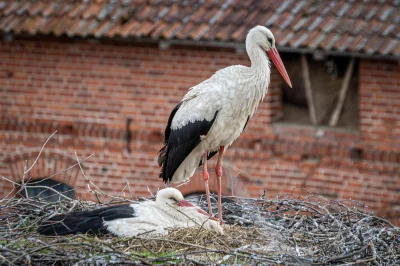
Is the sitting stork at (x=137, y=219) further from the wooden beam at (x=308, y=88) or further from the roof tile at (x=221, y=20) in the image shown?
the wooden beam at (x=308, y=88)

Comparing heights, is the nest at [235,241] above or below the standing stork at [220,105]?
below

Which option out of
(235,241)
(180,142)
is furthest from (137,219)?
(180,142)

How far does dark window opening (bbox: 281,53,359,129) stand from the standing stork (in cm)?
273

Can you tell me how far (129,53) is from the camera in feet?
36.7

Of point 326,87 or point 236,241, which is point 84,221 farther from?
point 326,87

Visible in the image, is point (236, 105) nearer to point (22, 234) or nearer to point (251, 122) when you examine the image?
point (22, 234)

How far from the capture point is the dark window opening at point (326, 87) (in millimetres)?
10648

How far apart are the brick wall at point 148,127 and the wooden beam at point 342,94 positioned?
0.15 meters

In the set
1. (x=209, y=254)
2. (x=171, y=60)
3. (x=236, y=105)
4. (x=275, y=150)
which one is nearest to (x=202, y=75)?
(x=171, y=60)

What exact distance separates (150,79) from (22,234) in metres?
4.47

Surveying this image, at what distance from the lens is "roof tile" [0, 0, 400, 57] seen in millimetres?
10039

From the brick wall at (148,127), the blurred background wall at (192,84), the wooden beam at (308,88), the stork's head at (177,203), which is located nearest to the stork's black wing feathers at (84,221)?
the stork's head at (177,203)

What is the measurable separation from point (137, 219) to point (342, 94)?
13.6ft

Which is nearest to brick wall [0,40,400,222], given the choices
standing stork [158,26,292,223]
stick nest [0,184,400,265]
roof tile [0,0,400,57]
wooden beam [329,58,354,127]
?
wooden beam [329,58,354,127]
